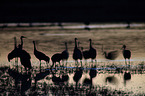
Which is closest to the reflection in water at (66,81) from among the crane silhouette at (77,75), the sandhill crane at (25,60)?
the crane silhouette at (77,75)

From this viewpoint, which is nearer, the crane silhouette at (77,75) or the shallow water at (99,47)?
the shallow water at (99,47)

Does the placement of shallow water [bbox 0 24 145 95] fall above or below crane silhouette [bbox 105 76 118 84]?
above

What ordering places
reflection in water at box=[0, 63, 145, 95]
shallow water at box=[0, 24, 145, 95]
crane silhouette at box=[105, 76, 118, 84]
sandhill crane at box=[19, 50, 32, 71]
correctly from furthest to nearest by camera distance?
sandhill crane at box=[19, 50, 32, 71] → crane silhouette at box=[105, 76, 118, 84] → shallow water at box=[0, 24, 145, 95] → reflection in water at box=[0, 63, 145, 95]

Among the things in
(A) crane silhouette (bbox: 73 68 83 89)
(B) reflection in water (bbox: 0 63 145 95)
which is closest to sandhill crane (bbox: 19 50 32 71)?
(B) reflection in water (bbox: 0 63 145 95)

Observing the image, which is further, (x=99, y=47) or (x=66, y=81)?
(x=99, y=47)

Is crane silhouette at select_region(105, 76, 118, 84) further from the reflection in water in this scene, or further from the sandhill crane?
the sandhill crane

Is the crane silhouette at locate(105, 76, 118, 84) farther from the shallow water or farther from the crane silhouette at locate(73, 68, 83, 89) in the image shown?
the crane silhouette at locate(73, 68, 83, 89)

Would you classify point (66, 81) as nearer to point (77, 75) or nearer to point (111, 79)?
point (77, 75)

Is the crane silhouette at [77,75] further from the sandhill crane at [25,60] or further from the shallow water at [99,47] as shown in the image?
the sandhill crane at [25,60]

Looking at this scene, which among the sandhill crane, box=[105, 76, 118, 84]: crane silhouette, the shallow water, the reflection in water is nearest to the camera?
the reflection in water

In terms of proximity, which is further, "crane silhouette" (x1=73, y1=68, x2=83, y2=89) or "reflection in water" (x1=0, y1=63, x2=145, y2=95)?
"crane silhouette" (x1=73, y1=68, x2=83, y2=89)

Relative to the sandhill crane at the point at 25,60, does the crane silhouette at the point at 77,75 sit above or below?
below

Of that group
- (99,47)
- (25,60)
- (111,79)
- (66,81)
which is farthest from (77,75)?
(99,47)
